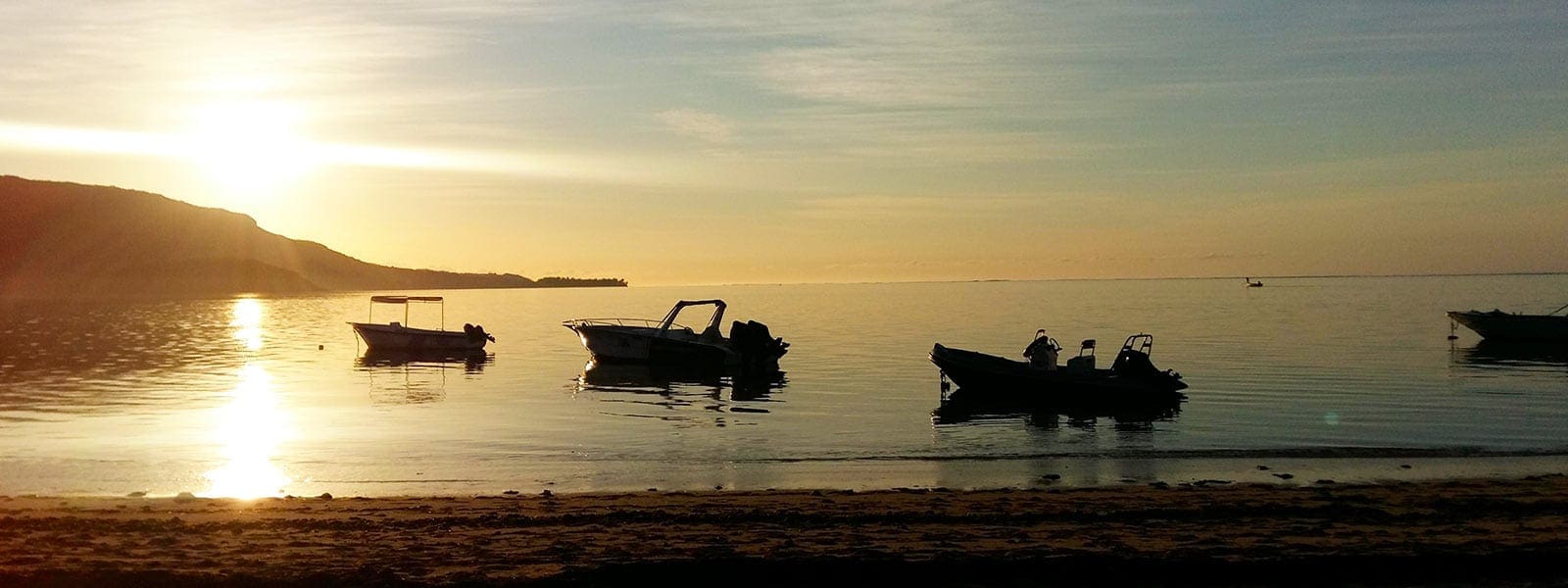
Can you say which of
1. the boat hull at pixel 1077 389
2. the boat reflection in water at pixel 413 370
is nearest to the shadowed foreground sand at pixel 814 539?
the boat hull at pixel 1077 389

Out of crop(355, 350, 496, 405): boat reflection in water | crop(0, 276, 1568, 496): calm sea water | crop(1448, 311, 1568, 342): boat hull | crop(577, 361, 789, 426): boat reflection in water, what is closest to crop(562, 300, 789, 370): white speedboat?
crop(577, 361, 789, 426): boat reflection in water

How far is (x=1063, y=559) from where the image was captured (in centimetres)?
1125

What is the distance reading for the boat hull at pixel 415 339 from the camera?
214 feet

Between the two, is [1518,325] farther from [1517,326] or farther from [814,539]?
[814,539]

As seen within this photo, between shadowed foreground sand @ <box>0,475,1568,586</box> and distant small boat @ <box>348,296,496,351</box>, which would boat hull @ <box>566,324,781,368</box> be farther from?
shadowed foreground sand @ <box>0,475,1568,586</box>

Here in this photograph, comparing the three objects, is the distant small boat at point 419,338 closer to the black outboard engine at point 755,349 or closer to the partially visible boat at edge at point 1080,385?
the black outboard engine at point 755,349

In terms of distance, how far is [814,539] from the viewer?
12836mm

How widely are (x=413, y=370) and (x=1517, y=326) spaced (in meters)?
57.4

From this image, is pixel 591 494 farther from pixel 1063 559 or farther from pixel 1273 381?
pixel 1273 381

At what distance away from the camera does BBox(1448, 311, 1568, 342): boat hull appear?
6164cm

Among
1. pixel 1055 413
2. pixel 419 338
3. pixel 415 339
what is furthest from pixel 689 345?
pixel 1055 413

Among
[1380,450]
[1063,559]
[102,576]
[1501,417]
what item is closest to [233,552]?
[102,576]

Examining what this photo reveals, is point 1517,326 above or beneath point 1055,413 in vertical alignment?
above

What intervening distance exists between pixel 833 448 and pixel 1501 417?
19164 millimetres
